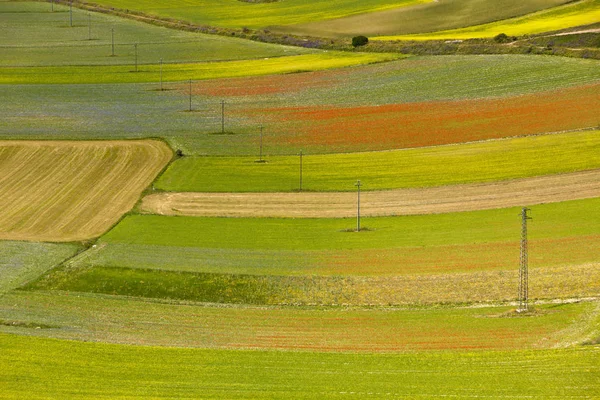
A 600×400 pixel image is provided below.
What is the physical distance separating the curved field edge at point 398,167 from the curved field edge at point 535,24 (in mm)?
38228

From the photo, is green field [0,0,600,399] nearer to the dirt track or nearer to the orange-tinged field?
the orange-tinged field

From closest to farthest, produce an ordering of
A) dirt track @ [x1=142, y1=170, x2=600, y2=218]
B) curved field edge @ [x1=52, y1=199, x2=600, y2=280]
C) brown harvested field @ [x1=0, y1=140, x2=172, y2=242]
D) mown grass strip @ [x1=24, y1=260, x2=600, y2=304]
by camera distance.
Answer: mown grass strip @ [x1=24, y1=260, x2=600, y2=304]
curved field edge @ [x1=52, y1=199, x2=600, y2=280]
brown harvested field @ [x1=0, y1=140, x2=172, y2=242]
dirt track @ [x1=142, y1=170, x2=600, y2=218]

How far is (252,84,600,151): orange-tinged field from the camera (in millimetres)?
94688

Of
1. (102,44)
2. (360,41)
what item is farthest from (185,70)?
(102,44)

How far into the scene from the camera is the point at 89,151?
94500 mm

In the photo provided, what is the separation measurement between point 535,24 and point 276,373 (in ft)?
296

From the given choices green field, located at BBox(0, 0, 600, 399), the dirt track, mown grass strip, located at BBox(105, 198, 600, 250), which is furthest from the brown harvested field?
the dirt track

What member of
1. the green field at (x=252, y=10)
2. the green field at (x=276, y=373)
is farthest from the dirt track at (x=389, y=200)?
the green field at (x=252, y=10)

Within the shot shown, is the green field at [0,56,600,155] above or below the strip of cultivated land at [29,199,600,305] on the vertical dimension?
above

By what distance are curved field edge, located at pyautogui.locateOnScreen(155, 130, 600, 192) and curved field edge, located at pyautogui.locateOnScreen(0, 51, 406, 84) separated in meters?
34.7

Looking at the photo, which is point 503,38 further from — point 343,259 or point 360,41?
point 343,259

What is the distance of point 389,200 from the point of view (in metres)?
79.4

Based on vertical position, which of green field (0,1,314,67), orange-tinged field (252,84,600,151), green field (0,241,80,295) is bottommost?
green field (0,241,80,295)

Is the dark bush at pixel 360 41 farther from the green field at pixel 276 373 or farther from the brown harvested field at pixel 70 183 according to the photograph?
the green field at pixel 276 373
